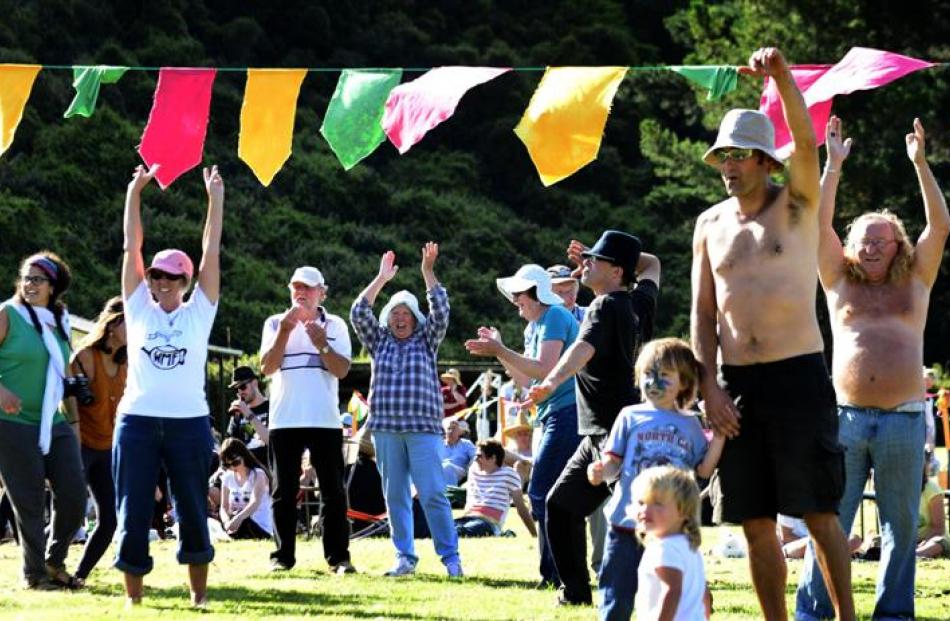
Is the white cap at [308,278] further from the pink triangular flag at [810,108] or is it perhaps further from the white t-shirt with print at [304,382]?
the pink triangular flag at [810,108]

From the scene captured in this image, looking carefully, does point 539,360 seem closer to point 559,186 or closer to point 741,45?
point 741,45

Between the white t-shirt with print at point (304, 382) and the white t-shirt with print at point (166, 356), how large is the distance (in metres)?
2.10

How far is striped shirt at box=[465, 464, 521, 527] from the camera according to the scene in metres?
13.5

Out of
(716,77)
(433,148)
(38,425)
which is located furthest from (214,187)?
(433,148)

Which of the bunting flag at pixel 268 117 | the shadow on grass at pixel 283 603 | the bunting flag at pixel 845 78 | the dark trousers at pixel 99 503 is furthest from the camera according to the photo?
the bunting flag at pixel 268 117

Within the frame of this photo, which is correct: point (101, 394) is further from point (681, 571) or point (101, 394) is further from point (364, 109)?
point (681, 571)

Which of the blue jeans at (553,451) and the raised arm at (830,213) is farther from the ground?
the raised arm at (830,213)

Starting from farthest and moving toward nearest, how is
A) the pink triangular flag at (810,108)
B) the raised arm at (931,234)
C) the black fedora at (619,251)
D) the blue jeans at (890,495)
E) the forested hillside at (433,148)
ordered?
1. the forested hillside at (433,148)
2. the pink triangular flag at (810,108)
3. the black fedora at (619,251)
4. the raised arm at (931,234)
5. the blue jeans at (890,495)

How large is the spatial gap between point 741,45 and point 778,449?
2818cm

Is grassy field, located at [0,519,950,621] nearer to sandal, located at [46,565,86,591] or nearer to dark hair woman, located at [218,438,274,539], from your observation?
sandal, located at [46,565,86,591]

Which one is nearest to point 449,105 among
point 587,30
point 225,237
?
point 225,237

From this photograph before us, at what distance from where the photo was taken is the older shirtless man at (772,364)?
6.03 meters

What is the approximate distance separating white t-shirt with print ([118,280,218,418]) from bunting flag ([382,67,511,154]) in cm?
269

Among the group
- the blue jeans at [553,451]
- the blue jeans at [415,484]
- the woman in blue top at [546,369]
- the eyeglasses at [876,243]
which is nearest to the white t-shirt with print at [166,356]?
the woman in blue top at [546,369]
